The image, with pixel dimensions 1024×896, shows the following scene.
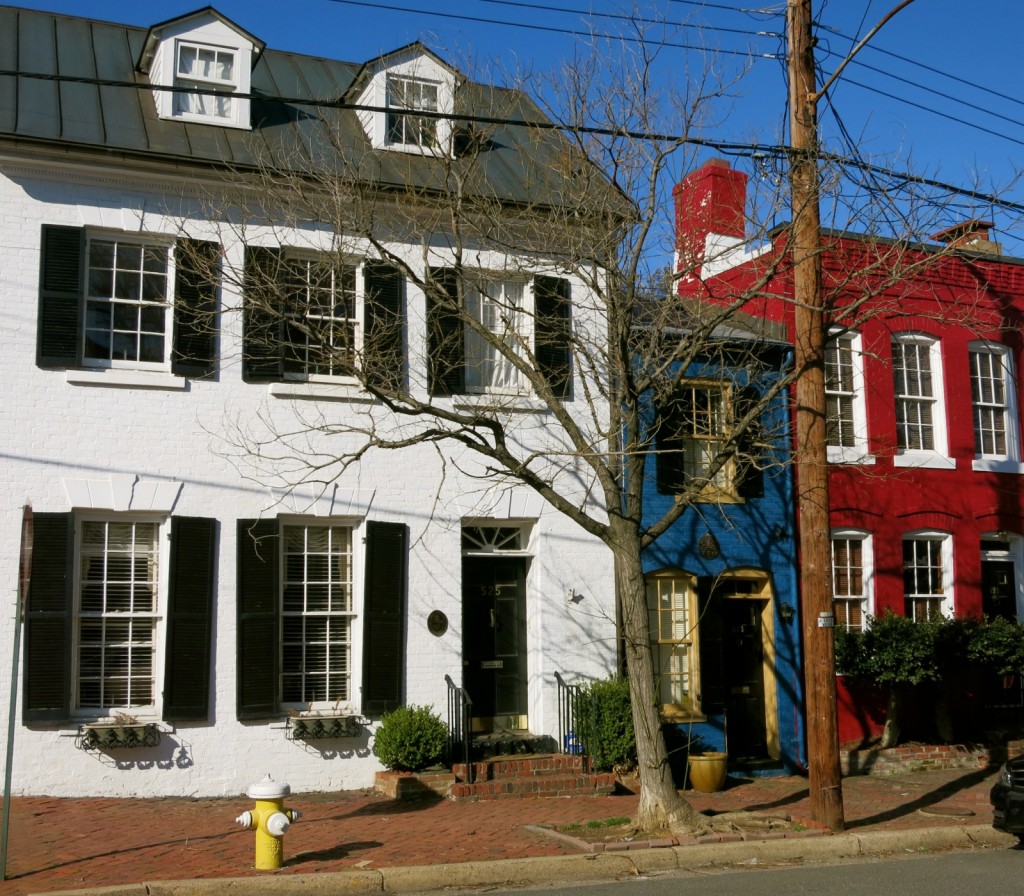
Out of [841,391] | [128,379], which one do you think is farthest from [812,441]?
[128,379]

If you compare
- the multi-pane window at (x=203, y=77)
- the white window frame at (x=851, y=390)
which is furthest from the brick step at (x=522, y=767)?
the multi-pane window at (x=203, y=77)

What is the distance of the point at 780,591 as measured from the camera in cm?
1611

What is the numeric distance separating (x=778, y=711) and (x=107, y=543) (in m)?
8.97

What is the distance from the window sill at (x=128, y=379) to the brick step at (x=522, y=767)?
5309 millimetres

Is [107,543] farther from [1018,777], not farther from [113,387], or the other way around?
[1018,777]

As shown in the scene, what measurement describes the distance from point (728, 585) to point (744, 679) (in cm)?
130

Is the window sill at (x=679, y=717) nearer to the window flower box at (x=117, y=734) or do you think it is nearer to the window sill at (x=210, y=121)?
the window flower box at (x=117, y=734)

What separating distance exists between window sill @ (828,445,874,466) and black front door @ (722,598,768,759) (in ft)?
7.70

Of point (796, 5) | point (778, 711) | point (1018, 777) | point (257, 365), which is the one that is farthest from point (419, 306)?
point (1018, 777)

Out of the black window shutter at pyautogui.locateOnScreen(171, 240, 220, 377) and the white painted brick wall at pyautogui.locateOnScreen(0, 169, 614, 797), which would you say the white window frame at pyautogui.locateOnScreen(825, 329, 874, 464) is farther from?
the black window shutter at pyautogui.locateOnScreen(171, 240, 220, 377)

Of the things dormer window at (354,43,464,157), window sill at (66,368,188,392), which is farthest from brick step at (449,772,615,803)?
dormer window at (354,43,464,157)

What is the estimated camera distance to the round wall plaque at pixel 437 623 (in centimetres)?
1380

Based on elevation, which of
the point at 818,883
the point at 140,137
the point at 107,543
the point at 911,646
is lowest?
the point at 818,883

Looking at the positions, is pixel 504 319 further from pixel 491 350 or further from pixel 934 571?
pixel 934 571
